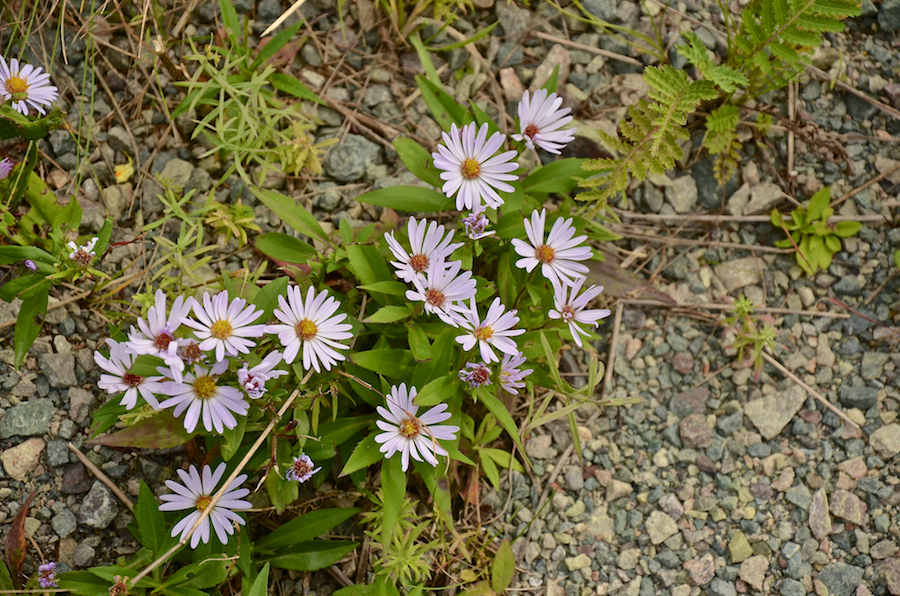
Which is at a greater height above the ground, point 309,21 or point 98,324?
point 309,21

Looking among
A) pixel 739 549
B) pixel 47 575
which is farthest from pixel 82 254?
pixel 739 549

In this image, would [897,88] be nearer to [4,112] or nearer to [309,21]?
[309,21]

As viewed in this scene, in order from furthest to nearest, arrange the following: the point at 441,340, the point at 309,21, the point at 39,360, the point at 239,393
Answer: the point at 309,21, the point at 39,360, the point at 441,340, the point at 239,393

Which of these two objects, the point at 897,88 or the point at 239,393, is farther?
the point at 897,88

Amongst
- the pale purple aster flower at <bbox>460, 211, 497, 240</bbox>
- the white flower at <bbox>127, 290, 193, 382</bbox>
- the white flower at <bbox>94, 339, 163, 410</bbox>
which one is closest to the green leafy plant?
the pale purple aster flower at <bbox>460, 211, 497, 240</bbox>

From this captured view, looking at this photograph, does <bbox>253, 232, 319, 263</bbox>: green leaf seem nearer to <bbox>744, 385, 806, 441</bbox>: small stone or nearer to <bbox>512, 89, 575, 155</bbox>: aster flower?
<bbox>512, 89, 575, 155</bbox>: aster flower

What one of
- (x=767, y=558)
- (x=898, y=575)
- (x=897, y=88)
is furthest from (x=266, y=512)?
(x=897, y=88)
